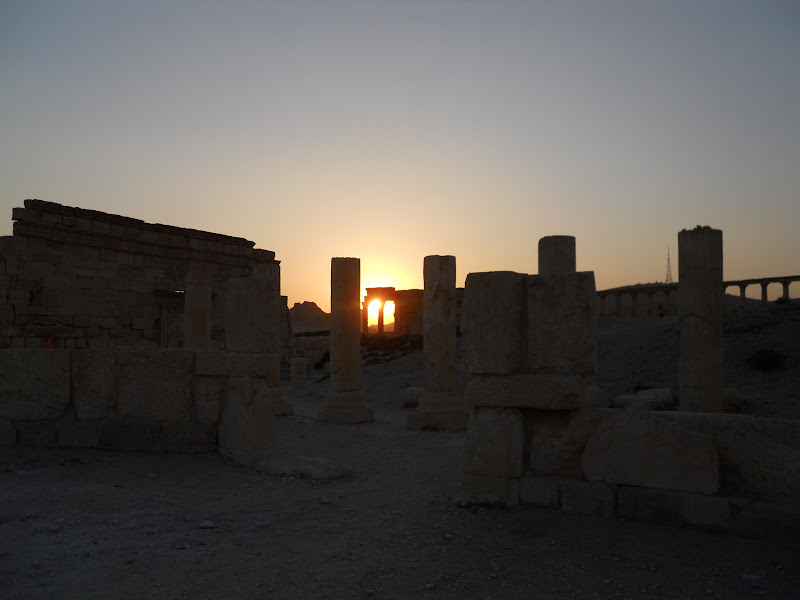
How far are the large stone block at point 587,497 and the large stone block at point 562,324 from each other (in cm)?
91

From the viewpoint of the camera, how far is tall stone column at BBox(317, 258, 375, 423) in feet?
41.8

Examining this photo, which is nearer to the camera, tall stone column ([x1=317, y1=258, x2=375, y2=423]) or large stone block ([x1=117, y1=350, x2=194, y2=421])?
large stone block ([x1=117, y1=350, x2=194, y2=421])

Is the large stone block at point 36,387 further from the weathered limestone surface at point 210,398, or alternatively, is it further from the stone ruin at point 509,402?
the weathered limestone surface at point 210,398

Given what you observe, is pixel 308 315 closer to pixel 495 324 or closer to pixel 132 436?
pixel 132 436

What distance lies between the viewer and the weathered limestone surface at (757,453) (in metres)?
4.12

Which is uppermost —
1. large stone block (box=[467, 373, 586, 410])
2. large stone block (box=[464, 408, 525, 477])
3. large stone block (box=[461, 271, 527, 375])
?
large stone block (box=[461, 271, 527, 375])

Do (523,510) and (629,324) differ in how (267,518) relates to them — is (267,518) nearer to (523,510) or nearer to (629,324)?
(523,510)

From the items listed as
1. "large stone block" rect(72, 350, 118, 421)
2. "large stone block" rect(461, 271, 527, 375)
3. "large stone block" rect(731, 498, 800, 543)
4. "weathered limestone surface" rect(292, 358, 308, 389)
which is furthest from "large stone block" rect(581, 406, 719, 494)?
"weathered limestone surface" rect(292, 358, 308, 389)

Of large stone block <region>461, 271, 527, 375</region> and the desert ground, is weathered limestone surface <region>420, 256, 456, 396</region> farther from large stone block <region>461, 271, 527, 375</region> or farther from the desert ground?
large stone block <region>461, 271, 527, 375</region>

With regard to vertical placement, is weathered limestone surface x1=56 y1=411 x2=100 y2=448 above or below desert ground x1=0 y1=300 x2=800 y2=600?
above

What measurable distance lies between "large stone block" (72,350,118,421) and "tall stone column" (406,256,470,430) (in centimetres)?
636

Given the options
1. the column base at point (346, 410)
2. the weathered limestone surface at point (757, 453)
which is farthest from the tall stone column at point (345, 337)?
the weathered limestone surface at point (757, 453)

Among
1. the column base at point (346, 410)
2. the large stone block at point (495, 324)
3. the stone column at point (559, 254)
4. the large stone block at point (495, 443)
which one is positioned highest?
the stone column at point (559, 254)

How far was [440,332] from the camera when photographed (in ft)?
40.0
